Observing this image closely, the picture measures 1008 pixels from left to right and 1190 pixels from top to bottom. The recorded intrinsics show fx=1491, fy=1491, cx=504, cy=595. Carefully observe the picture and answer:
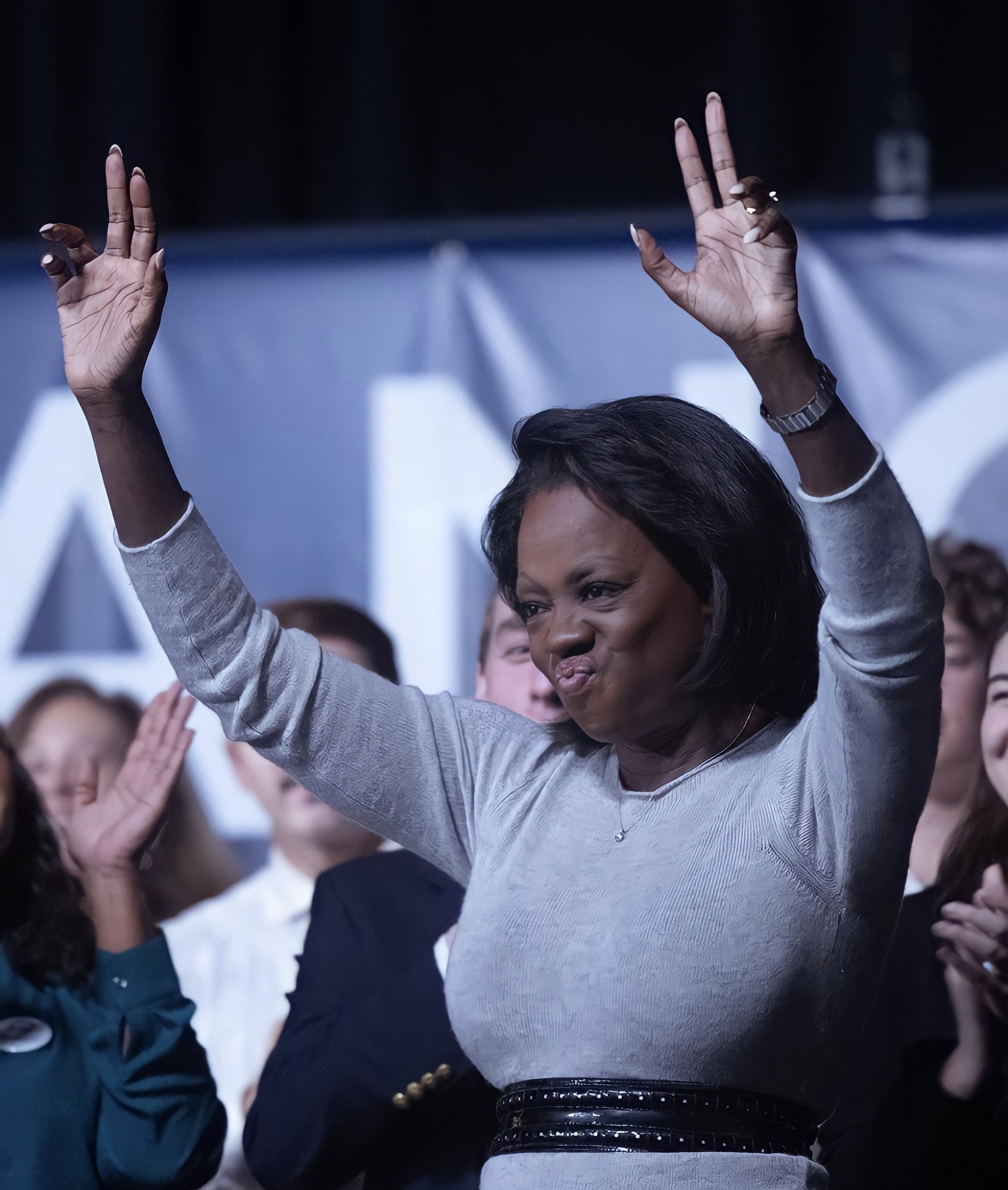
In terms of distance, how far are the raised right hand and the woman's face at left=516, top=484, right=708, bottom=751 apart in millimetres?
385

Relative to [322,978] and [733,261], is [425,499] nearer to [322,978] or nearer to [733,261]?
[322,978]

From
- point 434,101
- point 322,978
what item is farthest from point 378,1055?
point 434,101

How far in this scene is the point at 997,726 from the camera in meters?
1.94

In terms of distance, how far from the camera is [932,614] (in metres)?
1.09

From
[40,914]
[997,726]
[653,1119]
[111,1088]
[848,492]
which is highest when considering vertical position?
[848,492]

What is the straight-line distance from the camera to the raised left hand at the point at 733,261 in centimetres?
110

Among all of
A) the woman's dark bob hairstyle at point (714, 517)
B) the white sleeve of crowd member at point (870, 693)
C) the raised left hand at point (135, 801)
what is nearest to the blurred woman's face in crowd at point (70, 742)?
the raised left hand at point (135, 801)

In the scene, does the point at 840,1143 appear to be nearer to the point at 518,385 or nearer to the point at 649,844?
the point at 649,844

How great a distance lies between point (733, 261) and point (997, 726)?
1018 millimetres

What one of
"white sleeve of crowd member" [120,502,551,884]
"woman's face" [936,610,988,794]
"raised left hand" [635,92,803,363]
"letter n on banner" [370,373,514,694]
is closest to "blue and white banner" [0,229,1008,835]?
"letter n on banner" [370,373,514,694]

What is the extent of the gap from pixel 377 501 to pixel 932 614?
123cm

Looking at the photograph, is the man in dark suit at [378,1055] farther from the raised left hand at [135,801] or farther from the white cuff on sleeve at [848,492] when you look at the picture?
the white cuff on sleeve at [848,492]

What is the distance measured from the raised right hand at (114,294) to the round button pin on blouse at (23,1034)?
821 millimetres

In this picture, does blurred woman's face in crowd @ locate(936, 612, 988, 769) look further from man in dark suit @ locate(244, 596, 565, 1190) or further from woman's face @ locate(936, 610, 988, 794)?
man in dark suit @ locate(244, 596, 565, 1190)
